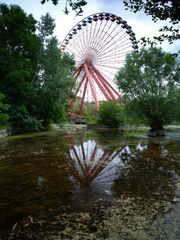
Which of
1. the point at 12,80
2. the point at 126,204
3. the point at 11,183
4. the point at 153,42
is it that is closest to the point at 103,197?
the point at 126,204

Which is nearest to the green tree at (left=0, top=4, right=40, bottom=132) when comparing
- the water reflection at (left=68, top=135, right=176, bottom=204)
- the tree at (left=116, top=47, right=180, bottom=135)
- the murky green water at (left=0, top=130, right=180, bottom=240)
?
the tree at (left=116, top=47, right=180, bottom=135)

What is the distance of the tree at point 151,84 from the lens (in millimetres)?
18844

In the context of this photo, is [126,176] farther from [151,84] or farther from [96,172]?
[151,84]

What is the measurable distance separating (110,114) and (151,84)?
1139 centimetres

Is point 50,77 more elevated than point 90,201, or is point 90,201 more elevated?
point 50,77

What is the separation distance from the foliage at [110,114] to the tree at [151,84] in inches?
359

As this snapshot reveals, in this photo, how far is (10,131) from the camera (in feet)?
64.6

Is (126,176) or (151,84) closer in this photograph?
(126,176)

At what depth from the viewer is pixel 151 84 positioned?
1947 cm

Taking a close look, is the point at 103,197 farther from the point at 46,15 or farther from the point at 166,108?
the point at 46,15

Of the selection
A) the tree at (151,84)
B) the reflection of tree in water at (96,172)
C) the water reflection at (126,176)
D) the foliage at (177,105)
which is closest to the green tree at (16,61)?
the tree at (151,84)

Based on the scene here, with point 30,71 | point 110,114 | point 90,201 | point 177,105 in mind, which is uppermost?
point 30,71

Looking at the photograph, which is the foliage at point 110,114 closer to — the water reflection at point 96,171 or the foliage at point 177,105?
the foliage at point 177,105

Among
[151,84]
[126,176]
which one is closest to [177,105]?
[151,84]
